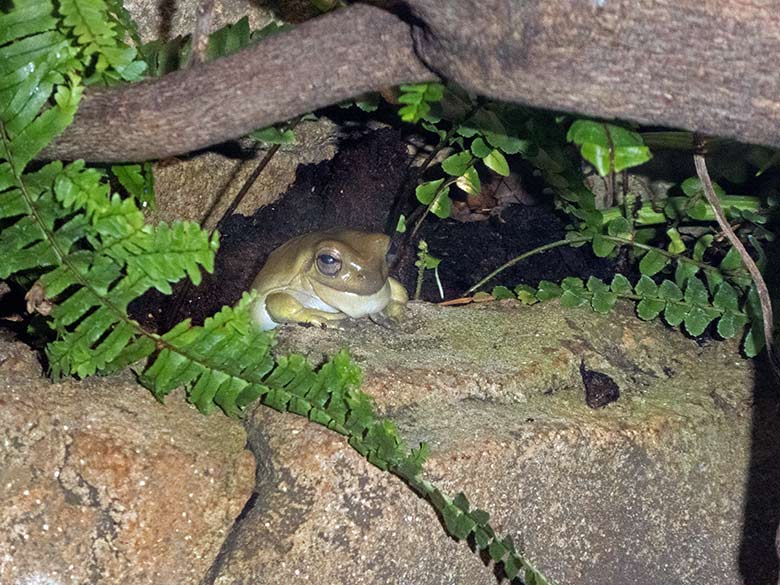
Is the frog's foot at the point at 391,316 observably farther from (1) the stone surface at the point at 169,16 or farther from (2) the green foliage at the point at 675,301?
(1) the stone surface at the point at 169,16

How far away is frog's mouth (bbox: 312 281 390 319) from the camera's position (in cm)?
311

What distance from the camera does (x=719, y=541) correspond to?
2641 mm

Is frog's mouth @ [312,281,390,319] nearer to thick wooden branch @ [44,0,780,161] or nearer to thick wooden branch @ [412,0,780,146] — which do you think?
thick wooden branch @ [44,0,780,161]

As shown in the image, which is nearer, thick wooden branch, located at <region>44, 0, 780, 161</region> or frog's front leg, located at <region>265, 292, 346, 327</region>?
thick wooden branch, located at <region>44, 0, 780, 161</region>

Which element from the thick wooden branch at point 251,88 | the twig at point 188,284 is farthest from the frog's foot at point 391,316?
the thick wooden branch at point 251,88

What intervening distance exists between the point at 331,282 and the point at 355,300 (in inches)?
4.5

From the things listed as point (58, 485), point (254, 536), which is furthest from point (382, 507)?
point (58, 485)

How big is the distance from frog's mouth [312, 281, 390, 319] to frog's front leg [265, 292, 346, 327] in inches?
1.8

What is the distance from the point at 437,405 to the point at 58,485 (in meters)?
1.08

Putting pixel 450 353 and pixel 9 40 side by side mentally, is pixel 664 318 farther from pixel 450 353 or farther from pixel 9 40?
pixel 9 40

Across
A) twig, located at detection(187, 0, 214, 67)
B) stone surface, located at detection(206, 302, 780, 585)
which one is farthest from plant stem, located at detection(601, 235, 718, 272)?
twig, located at detection(187, 0, 214, 67)

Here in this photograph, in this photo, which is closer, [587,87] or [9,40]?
[587,87]

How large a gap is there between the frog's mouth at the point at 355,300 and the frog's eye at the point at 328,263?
75 mm

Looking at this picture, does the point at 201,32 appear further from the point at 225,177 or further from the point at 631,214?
the point at 631,214
